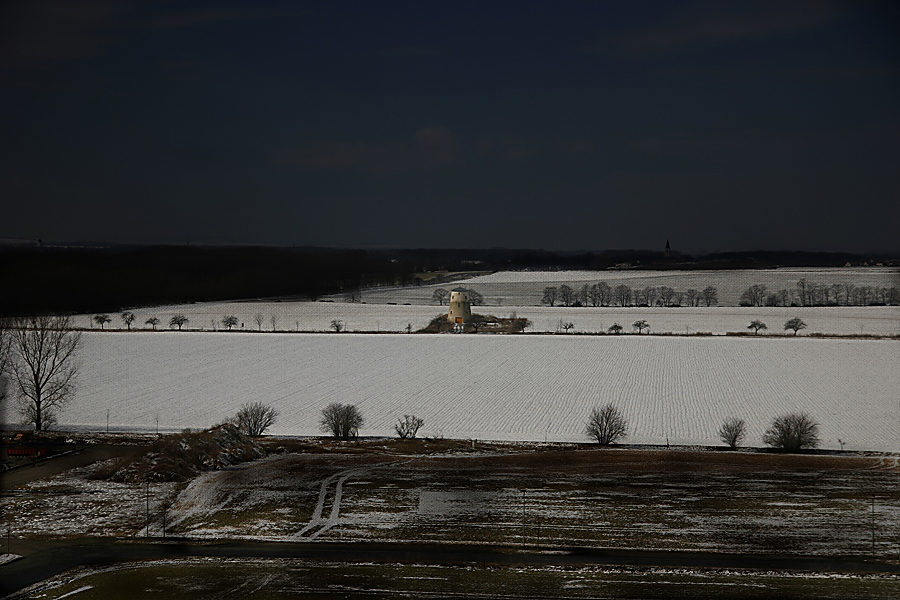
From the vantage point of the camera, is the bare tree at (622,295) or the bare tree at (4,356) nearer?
the bare tree at (4,356)

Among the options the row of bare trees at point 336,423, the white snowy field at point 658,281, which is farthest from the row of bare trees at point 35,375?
the white snowy field at point 658,281

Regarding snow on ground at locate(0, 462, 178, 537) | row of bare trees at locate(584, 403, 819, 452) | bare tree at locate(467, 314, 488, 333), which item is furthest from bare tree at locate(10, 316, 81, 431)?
bare tree at locate(467, 314, 488, 333)

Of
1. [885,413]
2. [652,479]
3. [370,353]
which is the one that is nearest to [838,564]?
[652,479]

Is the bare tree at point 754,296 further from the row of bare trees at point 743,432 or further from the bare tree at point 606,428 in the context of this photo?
the bare tree at point 606,428

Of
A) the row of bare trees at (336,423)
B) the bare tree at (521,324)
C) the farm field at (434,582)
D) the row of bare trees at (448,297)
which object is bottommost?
the farm field at (434,582)

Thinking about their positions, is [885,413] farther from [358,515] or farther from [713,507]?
[358,515]

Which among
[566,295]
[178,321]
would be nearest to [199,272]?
[178,321]

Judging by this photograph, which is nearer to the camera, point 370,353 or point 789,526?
point 789,526

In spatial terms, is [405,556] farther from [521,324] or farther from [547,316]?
[547,316]
